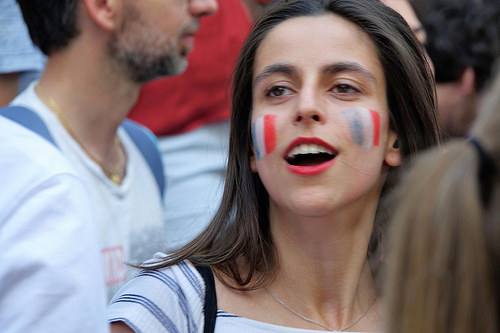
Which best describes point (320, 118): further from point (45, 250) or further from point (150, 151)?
point (150, 151)

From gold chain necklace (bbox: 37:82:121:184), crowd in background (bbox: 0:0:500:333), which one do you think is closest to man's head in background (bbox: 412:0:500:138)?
crowd in background (bbox: 0:0:500:333)

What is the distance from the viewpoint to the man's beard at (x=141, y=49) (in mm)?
3133

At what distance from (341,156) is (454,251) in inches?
35.6

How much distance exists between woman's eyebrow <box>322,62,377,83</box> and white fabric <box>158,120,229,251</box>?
1481 millimetres

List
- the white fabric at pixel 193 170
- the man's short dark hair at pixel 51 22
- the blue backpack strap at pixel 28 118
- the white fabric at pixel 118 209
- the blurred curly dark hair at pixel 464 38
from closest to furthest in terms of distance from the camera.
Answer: the blue backpack strap at pixel 28 118 → the white fabric at pixel 118 209 → the man's short dark hair at pixel 51 22 → the white fabric at pixel 193 170 → the blurred curly dark hair at pixel 464 38

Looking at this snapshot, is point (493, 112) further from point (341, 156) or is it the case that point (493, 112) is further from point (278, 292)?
point (278, 292)

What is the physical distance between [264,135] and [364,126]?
0.28 meters

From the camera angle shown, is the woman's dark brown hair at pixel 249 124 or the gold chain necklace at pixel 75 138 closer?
the woman's dark brown hair at pixel 249 124

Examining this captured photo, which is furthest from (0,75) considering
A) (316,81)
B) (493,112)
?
(493,112)

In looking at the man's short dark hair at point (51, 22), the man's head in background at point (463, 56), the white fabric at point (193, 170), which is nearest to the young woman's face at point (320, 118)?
the man's short dark hair at point (51, 22)

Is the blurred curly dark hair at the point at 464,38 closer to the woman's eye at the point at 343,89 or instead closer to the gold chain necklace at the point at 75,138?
the gold chain necklace at the point at 75,138

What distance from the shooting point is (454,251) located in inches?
43.0

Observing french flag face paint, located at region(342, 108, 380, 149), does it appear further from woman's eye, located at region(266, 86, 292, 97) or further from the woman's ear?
the woman's ear

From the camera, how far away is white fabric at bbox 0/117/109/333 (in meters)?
1.72
